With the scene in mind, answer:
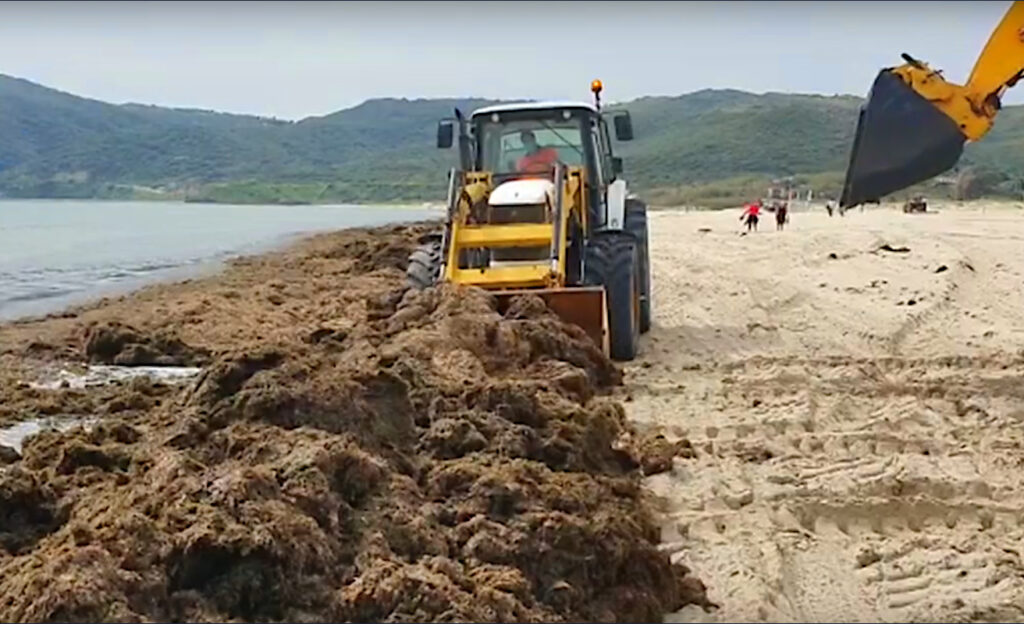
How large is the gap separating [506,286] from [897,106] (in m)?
2.98

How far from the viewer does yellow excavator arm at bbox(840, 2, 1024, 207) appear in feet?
27.0

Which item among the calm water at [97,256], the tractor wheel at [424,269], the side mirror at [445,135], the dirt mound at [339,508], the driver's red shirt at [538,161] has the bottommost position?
the calm water at [97,256]

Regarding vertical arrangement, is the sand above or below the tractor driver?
below

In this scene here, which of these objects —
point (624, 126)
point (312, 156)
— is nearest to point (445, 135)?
point (624, 126)

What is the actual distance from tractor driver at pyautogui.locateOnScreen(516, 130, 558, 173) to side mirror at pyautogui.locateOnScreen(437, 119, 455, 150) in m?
0.60

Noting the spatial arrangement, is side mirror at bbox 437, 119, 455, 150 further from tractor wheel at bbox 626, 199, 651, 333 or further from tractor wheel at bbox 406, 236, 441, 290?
tractor wheel at bbox 626, 199, 651, 333

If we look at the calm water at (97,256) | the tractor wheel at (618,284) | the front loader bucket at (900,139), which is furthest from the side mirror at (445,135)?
the calm water at (97,256)

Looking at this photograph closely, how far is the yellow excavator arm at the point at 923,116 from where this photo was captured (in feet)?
27.0

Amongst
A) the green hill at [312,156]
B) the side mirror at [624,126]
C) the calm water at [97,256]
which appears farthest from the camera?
the green hill at [312,156]

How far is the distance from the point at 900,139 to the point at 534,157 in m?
3.02

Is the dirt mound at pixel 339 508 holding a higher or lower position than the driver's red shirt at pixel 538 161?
lower

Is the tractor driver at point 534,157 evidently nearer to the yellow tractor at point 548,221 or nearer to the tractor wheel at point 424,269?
the yellow tractor at point 548,221

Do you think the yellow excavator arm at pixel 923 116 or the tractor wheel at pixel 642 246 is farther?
the tractor wheel at pixel 642 246

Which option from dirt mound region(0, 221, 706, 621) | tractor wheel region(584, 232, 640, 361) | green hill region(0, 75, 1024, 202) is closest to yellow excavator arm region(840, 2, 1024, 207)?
tractor wheel region(584, 232, 640, 361)
